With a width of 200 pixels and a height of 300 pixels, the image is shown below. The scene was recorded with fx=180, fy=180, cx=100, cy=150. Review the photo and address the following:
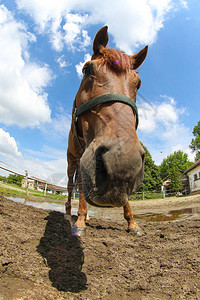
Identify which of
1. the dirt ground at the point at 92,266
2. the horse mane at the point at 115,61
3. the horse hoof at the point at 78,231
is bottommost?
the dirt ground at the point at 92,266

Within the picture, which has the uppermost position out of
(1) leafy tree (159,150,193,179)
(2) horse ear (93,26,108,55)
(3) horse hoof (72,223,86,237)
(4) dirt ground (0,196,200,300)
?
(1) leafy tree (159,150,193,179)

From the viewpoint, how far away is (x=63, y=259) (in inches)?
86.7

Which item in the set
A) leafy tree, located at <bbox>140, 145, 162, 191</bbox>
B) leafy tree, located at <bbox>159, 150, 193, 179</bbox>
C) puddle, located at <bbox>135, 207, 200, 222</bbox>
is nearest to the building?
leafy tree, located at <bbox>140, 145, 162, 191</bbox>

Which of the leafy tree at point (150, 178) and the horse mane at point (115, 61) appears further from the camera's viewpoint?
the leafy tree at point (150, 178)

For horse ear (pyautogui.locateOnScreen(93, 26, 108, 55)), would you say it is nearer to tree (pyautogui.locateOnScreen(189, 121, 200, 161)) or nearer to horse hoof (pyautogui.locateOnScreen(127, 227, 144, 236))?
horse hoof (pyautogui.locateOnScreen(127, 227, 144, 236))

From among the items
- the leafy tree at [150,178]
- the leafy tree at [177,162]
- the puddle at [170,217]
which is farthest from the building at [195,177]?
the leafy tree at [177,162]

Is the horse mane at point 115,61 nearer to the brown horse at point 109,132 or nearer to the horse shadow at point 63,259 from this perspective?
the brown horse at point 109,132

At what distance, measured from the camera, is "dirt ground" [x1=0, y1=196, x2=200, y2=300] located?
164 centimetres

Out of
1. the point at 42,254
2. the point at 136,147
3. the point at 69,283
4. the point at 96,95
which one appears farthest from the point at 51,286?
the point at 96,95

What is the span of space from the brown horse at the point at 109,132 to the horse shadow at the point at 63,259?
82cm

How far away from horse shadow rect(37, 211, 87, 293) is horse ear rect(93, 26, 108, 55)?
2.81m

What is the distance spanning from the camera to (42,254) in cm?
220

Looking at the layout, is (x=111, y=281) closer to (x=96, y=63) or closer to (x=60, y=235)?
(x=60, y=235)

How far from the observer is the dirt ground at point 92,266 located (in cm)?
164
